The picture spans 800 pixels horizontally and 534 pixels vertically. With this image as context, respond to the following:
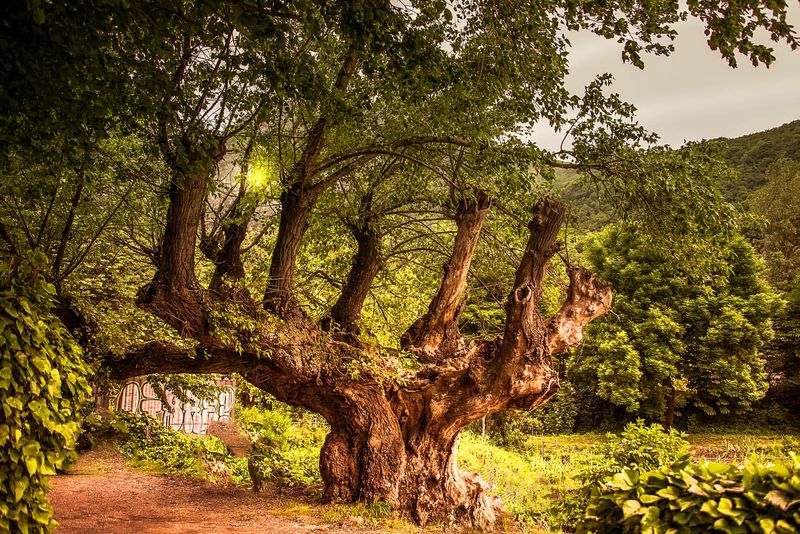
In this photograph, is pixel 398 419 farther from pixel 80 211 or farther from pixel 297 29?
pixel 297 29

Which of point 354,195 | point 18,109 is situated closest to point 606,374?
point 354,195

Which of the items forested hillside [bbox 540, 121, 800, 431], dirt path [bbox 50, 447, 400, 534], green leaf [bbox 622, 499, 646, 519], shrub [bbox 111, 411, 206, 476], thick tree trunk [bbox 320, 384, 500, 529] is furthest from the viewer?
forested hillside [bbox 540, 121, 800, 431]

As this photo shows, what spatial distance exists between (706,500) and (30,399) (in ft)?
13.5

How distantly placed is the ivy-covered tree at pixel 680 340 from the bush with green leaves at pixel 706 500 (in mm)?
23364

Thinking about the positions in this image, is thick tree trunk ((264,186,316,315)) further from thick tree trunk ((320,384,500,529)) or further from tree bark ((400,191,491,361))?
tree bark ((400,191,491,361))

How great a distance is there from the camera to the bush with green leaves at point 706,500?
9.81 feet

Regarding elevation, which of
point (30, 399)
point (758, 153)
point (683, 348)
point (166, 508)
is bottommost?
point (166, 508)

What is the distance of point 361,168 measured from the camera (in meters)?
9.57

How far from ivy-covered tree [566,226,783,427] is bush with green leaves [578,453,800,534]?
2336 centimetres

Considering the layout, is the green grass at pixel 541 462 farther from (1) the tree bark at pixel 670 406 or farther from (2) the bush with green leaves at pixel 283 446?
(2) the bush with green leaves at pixel 283 446

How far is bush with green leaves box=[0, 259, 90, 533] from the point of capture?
11.0ft

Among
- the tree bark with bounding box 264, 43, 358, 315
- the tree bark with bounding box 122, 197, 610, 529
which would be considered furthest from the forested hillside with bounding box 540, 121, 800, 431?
the tree bark with bounding box 264, 43, 358, 315

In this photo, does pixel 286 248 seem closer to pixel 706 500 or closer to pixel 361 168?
pixel 361 168

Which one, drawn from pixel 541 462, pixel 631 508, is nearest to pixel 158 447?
pixel 541 462
